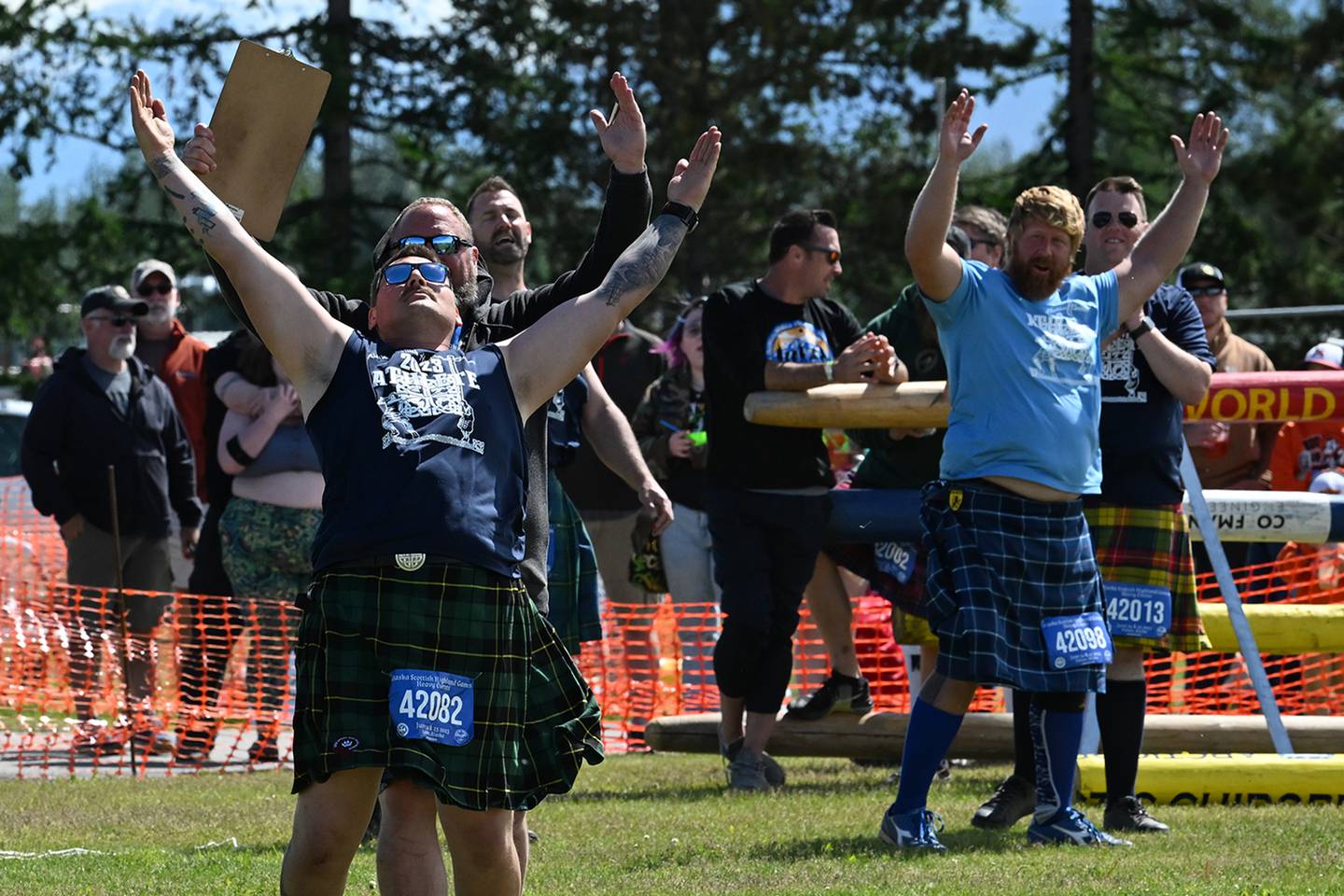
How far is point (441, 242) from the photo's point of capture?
3723 mm

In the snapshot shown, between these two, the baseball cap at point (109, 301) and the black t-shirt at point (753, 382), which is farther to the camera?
the baseball cap at point (109, 301)

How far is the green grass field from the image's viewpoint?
444 centimetres

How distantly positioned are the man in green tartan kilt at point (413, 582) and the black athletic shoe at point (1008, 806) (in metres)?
2.18

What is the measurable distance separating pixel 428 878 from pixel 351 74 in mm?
15083

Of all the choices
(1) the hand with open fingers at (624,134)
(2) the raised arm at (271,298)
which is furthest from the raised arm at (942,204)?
(2) the raised arm at (271,298)

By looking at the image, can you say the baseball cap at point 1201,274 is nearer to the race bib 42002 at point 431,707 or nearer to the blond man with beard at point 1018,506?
the blond man with beard at point 1018,506

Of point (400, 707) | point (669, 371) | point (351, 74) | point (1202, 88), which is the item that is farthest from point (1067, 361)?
point (1202, 88)

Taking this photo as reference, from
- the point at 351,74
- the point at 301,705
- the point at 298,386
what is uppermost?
the point at 351,74

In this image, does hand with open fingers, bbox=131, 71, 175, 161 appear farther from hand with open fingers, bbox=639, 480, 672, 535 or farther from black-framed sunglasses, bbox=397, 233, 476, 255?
hand with open fingers, bbox=639, 480, 672, 535

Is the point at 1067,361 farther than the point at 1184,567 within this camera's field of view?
No

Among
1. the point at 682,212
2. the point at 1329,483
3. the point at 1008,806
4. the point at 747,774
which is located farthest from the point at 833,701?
the point at 682,212

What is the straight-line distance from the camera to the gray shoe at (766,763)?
21.4 feet

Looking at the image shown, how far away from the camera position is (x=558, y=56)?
19.0m

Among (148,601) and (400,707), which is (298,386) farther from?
(148,601)
